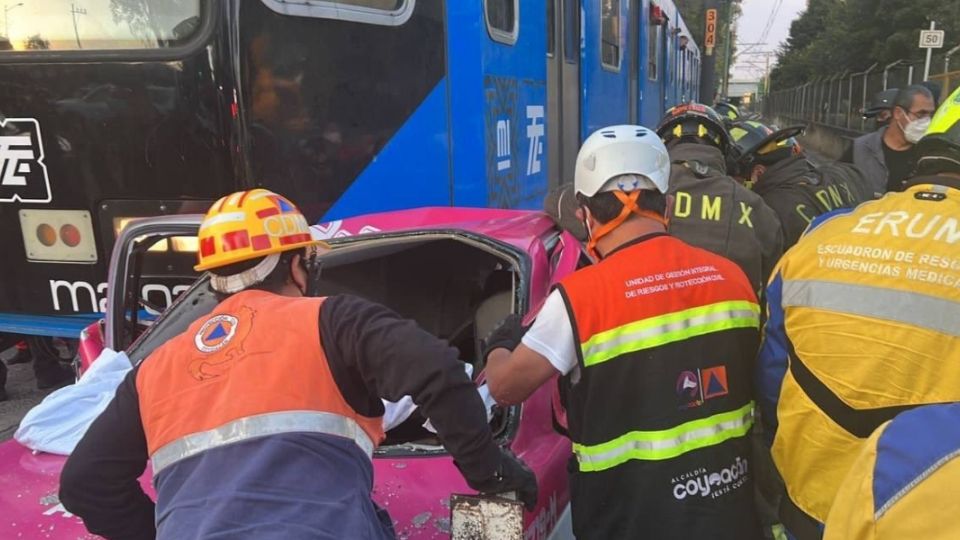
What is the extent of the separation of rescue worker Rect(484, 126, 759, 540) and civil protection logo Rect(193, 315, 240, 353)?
2.36 feet

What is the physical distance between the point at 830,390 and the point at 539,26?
187 inches

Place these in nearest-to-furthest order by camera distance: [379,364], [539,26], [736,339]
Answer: [379,364]
[736,339]
[539,26]

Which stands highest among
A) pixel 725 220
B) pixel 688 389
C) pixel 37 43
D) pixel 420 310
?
pixel 37 43

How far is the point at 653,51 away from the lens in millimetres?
12070

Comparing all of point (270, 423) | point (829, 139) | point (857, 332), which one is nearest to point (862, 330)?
point (857, 332)

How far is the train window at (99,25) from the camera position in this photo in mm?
3717

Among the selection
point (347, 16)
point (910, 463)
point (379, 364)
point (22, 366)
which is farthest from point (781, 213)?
point (22, 366)

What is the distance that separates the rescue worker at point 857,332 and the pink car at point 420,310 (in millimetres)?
734

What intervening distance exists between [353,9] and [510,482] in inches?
119

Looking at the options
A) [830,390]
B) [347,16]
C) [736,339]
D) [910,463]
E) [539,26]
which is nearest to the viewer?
[910,463]

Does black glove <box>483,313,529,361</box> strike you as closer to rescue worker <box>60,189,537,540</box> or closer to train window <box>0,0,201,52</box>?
rescue worker <box>60,189,537,540</box>

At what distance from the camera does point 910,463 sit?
3.28 feet

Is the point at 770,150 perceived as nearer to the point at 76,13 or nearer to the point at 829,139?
the point at 76,13

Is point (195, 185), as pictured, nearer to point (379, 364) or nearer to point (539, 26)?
point (379, 364)
